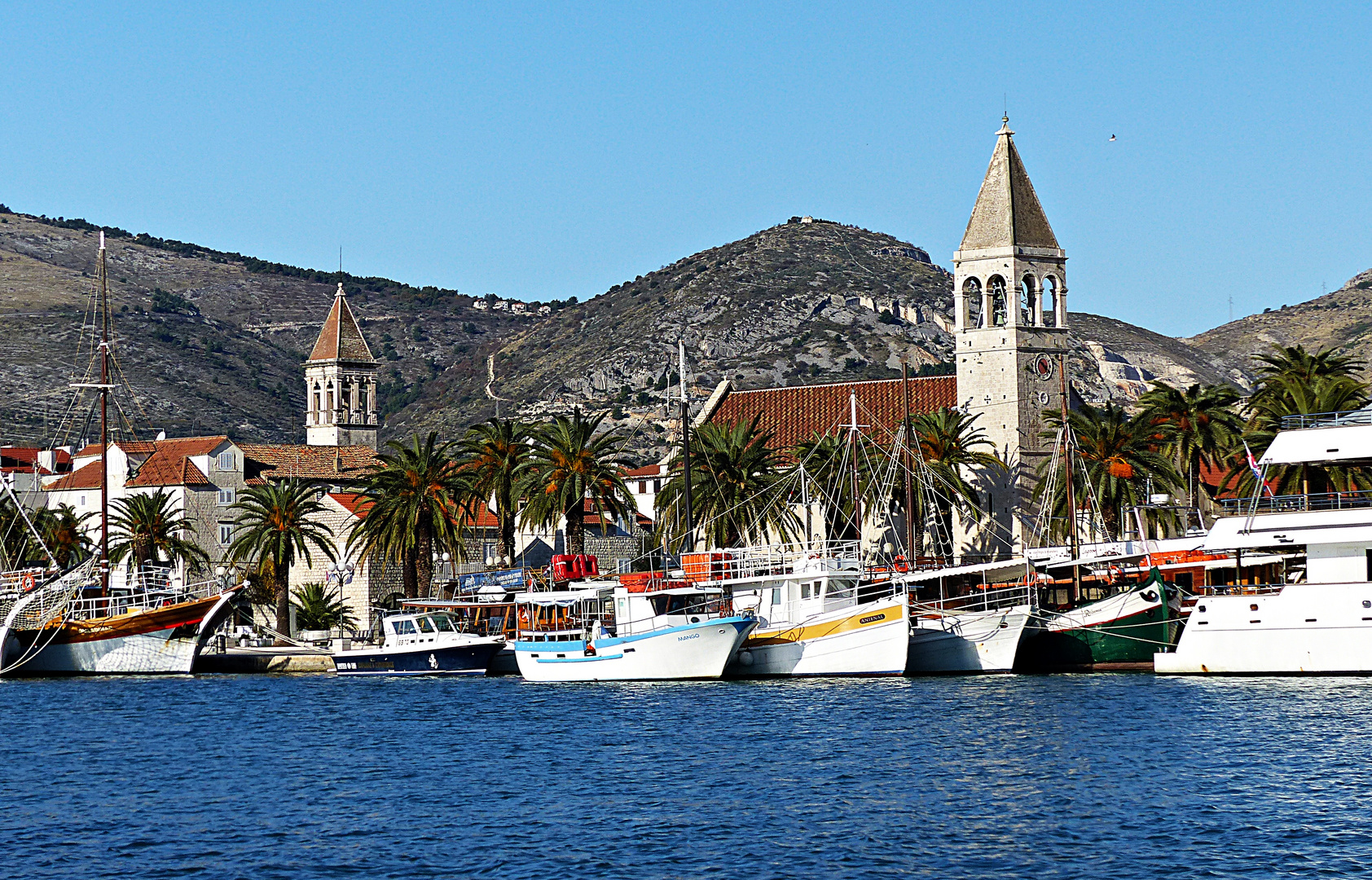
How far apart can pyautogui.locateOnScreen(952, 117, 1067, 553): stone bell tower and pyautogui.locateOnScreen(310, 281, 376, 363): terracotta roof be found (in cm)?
5759

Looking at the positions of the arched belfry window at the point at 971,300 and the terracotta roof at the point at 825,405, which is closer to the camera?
the arched belfry window at the point at 971,300

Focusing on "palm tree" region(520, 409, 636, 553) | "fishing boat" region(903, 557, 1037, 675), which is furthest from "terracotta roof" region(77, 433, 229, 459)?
"fishing boat" region(903, 557, 1037, 675)

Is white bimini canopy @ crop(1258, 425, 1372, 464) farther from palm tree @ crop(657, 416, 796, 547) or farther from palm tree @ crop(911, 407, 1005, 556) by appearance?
palm tree @ crop(657, 416, 796, 547)

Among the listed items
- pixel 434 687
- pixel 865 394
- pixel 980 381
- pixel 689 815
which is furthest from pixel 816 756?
pixel 865 394

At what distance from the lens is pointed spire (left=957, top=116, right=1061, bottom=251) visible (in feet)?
318

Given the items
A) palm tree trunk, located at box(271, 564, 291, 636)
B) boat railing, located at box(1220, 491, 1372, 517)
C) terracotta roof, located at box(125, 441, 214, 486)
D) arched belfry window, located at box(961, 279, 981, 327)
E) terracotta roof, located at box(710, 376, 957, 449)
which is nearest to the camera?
boat railing, located at box(1220, 491, 1372, 517)

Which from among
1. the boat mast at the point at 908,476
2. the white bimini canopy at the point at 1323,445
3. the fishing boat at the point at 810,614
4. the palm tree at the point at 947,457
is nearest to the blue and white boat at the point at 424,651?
the fishing boat at the point at 810,614

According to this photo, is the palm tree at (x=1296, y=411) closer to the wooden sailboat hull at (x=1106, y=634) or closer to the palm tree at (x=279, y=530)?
the wooden sailboat hull at (x=1106, y=634)

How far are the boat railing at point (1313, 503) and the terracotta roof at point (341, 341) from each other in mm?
90131

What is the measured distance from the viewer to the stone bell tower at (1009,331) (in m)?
95.6

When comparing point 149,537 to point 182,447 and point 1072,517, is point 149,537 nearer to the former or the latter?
point 182,447

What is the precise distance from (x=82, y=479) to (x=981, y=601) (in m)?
81.4

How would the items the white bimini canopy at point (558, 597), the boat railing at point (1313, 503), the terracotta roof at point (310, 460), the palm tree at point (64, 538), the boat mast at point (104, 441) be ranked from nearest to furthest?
1. the boat railing at point (1313, 503)
2. the white bimini canopy at point (558, 597)
3. the boat mast at point (104, 441)
4. the palm tree at point (64, 538)
5. the terracotta roof at point (310, 460)

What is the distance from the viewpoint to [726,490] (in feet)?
284
